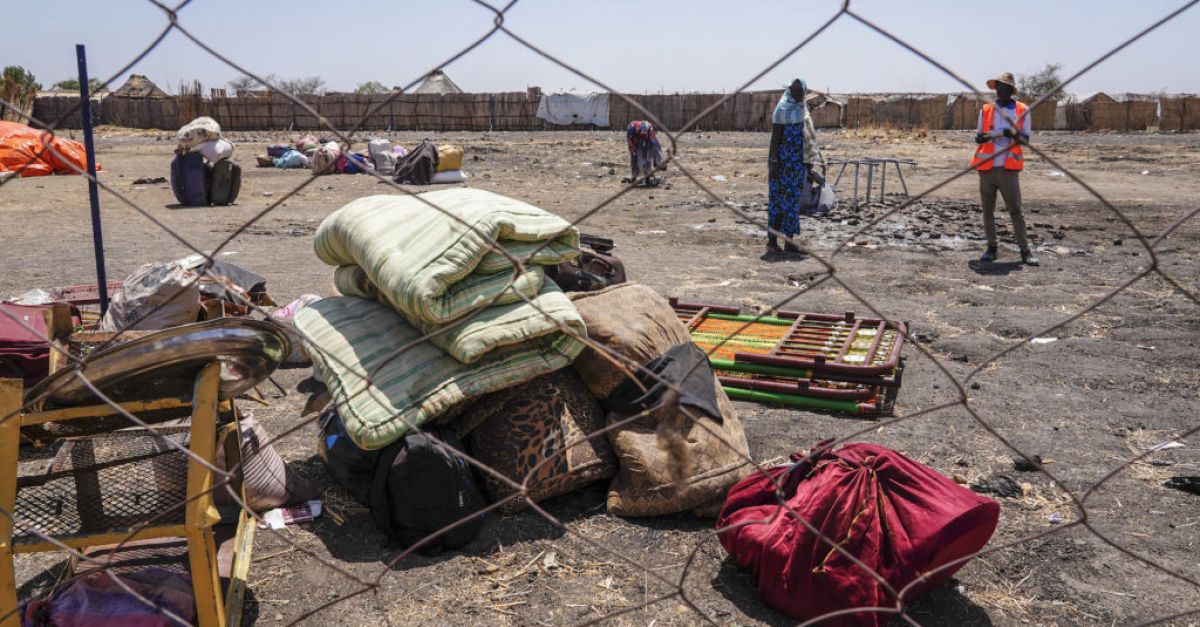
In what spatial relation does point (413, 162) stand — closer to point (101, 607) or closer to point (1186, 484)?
point (1186, 484)

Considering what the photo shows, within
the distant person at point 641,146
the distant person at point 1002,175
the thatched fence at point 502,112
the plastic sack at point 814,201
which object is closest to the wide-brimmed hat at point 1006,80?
the distant person at point 1002,175

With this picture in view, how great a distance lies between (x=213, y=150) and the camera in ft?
35.4

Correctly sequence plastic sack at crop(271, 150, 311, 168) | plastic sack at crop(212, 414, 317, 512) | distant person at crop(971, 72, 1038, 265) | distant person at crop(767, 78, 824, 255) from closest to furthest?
1. plastic sack at crop(212, 414, 317, 512)
2. distant person at crop(971, 72, 1038, 265)
3. distant person at crop(767, 78, 824, 255)
4. plastic sack at crop(271, 150, 311, 168)

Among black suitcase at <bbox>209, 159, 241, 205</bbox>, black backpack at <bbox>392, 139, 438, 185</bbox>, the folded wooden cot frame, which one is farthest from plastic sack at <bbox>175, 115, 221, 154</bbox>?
the folded wooden cot frame

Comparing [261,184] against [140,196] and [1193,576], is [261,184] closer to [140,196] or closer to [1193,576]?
[140,196]

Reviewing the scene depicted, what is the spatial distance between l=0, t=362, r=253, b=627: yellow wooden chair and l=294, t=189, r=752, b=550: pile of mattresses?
54cm

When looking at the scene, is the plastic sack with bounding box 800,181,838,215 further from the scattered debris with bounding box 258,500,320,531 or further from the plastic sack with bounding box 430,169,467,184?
the scattered debris with bounding box 258,500,320,531

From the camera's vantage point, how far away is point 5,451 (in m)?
1.76

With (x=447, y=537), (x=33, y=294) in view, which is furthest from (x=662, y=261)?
(x=447, y=537)

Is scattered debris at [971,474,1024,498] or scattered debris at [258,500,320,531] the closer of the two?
scattered debris at [258,500,320,531]

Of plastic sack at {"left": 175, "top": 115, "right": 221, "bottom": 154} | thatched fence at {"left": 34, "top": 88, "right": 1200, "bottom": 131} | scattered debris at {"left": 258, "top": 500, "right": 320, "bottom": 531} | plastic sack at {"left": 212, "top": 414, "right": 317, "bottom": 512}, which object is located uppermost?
thatched fence at {"left": 34, "top": 88, "right": 1200, "bottom": 131}

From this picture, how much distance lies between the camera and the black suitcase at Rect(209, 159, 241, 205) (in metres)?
10.9

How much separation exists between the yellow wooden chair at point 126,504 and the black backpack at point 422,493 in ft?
1.48

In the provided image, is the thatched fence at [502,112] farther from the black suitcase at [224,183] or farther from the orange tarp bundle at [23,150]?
the black suitcase at [224,183]
